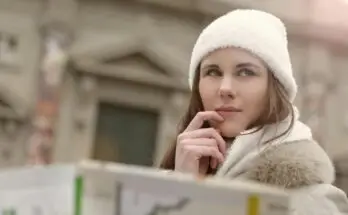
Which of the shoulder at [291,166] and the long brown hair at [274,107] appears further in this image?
the long brown hair at [274,107]

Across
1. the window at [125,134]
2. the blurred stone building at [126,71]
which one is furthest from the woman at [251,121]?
the window at [125,134]

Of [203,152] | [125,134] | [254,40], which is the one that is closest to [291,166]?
[203,152]

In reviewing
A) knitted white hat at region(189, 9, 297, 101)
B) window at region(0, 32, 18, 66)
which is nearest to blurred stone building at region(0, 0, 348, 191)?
window at region(0, 32, 18, 66)

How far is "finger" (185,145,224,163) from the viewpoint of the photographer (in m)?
0.90

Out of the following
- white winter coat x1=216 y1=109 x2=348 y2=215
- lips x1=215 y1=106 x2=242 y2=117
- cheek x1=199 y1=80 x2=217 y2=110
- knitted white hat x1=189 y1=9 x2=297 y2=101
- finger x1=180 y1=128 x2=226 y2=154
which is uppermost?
knitted white hat x1=189 y1=9 x2=297 y2=101

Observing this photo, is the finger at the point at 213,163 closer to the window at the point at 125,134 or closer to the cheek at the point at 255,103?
the cheek at the point at 255,103

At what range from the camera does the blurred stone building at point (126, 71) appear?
4906 millimetres

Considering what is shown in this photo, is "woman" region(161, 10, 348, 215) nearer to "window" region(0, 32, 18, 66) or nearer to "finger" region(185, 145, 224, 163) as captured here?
"finger" region(185, 145, 224, 163)

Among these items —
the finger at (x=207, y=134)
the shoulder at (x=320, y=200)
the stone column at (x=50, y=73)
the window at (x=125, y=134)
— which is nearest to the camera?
the shoulder at (x=320, y=200)

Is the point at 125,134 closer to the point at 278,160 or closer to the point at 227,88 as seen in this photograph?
the point at 227,88

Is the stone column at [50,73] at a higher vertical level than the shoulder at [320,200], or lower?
higher

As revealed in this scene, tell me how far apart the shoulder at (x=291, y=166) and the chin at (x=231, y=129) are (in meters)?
0.08

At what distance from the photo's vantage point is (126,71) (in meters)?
5.13

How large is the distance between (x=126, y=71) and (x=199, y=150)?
425cm
